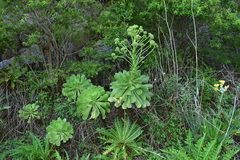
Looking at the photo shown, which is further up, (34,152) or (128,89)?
(128,89)

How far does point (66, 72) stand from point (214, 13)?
2698 millimetres

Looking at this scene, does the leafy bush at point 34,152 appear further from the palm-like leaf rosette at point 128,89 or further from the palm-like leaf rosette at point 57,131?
the palm-like leaf rosette at point 128,89

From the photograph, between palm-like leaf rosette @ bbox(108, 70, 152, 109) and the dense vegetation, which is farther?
the dense vegetation

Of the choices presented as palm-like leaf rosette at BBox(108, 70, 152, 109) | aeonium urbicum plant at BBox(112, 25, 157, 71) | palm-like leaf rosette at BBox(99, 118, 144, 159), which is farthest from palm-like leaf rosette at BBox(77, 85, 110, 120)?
aeonium urbicum plant at BBox(112, 25, 157, 71)

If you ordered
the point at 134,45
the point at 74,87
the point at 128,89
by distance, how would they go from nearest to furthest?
the point at 134,45 → the point at 128,89 → the point at 74,87

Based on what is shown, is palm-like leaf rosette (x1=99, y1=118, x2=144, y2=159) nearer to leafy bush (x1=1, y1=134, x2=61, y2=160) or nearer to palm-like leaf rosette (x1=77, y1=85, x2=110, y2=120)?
palm-like leaf rosette (x1=77, y1=85, x2=110, y2=120)

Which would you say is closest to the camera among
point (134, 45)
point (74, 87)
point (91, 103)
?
point (134, 45)

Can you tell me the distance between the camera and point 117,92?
2289mm

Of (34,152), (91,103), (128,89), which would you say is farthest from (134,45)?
(34,152)

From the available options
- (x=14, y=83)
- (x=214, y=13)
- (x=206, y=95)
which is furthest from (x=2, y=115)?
(x=214, y=13)

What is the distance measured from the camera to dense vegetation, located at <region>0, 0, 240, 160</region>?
2363 millimetres

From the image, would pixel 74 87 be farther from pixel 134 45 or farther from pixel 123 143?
pixel 134 45

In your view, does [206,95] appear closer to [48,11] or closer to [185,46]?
[185,46]

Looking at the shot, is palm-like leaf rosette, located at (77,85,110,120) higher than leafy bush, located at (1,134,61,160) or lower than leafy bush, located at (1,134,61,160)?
higher
